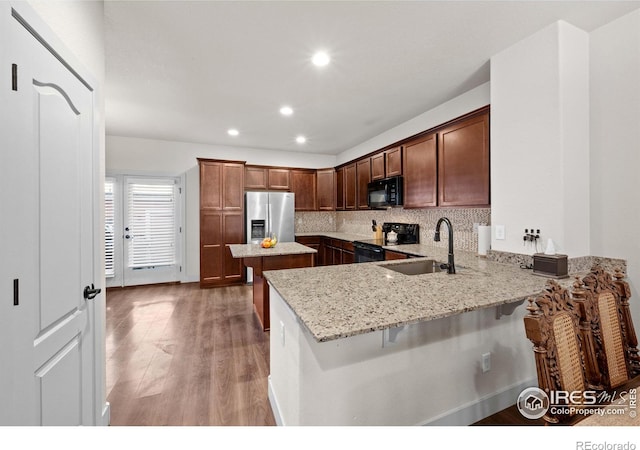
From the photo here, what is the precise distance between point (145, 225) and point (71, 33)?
4.20m

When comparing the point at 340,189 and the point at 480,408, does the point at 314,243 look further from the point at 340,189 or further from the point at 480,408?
the point at 480,408

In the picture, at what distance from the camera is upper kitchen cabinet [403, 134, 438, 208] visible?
312 cm

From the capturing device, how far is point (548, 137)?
1.96m

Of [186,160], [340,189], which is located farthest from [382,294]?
[186,160]

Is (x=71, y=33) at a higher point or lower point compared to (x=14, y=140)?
higher

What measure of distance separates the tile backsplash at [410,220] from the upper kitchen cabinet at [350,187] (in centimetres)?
35

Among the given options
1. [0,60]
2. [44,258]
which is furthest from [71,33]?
[44,258]

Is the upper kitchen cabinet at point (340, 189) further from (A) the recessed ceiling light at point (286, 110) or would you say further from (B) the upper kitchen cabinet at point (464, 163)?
(B) the upper kitchen cabinet at point (464, 163)

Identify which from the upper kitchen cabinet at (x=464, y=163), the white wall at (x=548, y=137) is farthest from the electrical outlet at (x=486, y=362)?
the upper kitchen cabinet at (x=464, y=163)

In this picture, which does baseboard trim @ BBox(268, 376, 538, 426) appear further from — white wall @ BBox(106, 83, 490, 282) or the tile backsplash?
white wall @ BBox(106, 83, 490, 282)

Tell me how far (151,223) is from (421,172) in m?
4.72

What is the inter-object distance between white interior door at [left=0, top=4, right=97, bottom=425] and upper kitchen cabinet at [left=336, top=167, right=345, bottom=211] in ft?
14.2

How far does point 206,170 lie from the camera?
472cm
